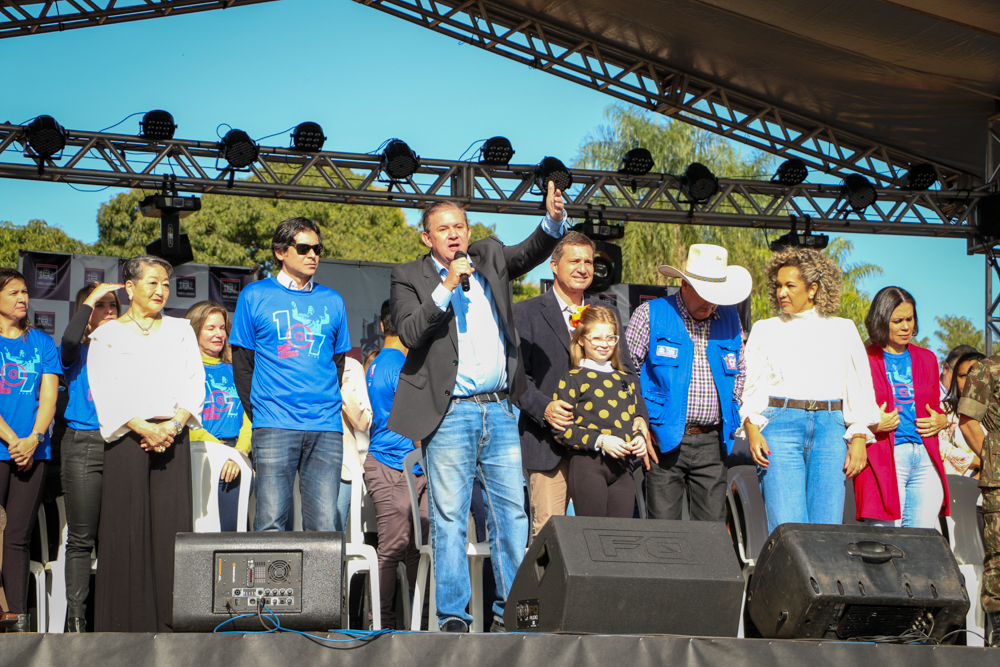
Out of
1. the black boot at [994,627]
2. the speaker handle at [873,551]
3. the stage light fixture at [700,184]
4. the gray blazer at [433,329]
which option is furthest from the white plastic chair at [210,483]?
the stage light fixture at [700,184]

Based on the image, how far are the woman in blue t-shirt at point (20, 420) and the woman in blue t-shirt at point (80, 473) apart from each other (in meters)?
0.16

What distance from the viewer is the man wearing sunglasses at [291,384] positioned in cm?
373

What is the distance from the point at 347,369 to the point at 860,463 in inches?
98.6

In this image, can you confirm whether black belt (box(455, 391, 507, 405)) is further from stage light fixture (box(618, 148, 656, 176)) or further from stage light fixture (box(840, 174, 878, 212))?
stage light fixture (box(840, 174, 878, 212))

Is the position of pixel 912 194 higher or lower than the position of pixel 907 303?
higher

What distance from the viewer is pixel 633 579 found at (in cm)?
273

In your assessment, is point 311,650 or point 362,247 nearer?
point 311,650

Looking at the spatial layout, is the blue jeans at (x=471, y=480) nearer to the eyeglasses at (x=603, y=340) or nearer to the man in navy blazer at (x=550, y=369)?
the man in navy blazer at (x=550, y=369)

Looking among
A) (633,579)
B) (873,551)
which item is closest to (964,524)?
(873,551)

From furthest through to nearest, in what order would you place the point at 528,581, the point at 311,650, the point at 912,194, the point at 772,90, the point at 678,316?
the point at 912,194, the point at 772,90, the point at 678,316, the point at 528,581, the point at 311,650

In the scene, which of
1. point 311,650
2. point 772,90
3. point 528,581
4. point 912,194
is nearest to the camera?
point 311,650

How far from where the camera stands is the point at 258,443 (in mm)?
3742

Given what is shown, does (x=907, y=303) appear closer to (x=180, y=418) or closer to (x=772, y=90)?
(x=180, y=418)

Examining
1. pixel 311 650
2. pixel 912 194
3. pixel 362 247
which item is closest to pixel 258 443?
pixel 311 650
